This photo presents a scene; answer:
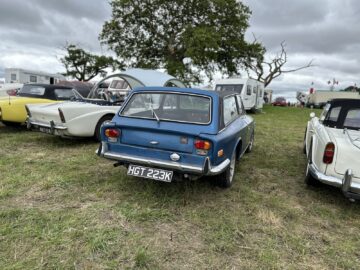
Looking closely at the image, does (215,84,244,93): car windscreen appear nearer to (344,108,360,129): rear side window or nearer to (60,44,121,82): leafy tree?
(344,108,360,129): rear side window

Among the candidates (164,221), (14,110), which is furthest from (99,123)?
(164,221)

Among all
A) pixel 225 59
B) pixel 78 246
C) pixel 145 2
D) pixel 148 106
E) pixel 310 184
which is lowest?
pixel 78 246

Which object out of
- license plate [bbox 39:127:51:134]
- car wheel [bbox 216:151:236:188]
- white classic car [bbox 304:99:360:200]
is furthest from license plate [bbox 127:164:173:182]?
license plate [bbox 39:127:51:134]

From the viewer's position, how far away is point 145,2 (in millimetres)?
22172

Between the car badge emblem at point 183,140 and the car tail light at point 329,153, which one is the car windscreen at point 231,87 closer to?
the car tail light at point 329,153

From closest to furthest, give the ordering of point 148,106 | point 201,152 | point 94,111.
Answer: point 201,152 < point 148,106 < point 94,111

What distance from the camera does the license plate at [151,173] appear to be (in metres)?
3.46

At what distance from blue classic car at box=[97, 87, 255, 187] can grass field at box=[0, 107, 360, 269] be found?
45 centimetres

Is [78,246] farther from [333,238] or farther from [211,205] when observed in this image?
[333,238]

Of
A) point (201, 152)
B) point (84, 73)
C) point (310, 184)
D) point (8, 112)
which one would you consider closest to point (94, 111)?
point (8, 112)

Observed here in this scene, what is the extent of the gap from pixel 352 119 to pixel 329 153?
4.39 ft

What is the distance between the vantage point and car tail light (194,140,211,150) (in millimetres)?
3361

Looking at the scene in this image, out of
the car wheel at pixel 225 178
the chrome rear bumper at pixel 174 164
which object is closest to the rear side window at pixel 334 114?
the car wheel at pixel 225 178

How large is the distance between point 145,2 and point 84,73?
70.2 feet
